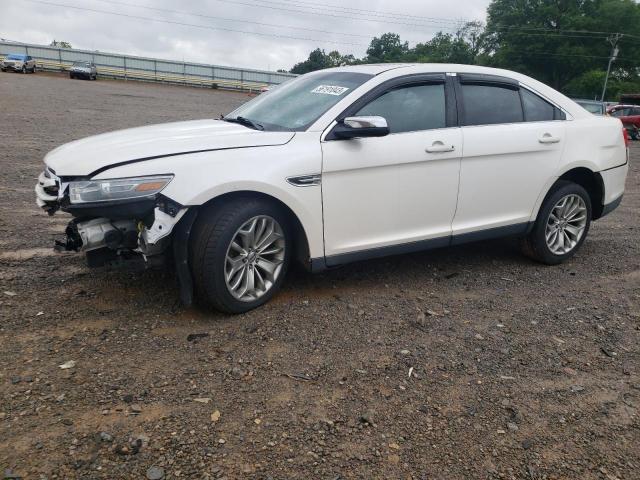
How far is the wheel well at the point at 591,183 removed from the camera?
5164 millimetres

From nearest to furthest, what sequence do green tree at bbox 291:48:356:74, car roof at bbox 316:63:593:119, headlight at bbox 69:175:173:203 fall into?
headlight at bbox 69:175:173:203 → car roof at bbox 316:63:593:119 → green tree at bbox 291:48:356:74

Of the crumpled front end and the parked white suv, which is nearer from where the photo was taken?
the crumpled front end

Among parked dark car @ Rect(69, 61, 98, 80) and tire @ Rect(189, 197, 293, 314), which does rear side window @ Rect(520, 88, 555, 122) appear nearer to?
tire @ Rect(189, 197, 293, 314)

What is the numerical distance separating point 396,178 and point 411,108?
1.98 ft

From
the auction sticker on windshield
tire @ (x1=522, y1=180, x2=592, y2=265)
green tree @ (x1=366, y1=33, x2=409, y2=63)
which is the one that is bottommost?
tire @ (x1=522, y1=180, x2=592, y2=265)

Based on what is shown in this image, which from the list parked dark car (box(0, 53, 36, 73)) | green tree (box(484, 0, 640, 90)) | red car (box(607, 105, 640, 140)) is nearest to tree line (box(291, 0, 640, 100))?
green tree (box(484, 0, 640, 90))

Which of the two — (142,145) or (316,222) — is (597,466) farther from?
(142,145)

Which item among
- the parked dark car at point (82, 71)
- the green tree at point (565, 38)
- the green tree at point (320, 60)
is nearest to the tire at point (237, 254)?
the parked dark car at point (82, 71)

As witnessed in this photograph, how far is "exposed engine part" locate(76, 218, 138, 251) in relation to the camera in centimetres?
333

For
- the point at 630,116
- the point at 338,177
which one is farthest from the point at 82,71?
the point at 338,177

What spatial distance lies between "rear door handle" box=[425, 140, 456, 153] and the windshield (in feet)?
2.31

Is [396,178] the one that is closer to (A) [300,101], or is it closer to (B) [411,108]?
(B) [411,108]

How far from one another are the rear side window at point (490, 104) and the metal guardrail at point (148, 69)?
5118cm

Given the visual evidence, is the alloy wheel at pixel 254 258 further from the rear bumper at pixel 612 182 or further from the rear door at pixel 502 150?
the rear bumper at pixel 612 182
